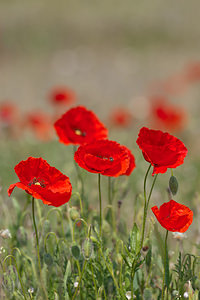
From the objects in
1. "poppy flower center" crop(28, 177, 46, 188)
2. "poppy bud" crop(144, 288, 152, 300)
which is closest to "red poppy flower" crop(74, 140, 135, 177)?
"poppy flower center" crop(28, 177, 46, 188)

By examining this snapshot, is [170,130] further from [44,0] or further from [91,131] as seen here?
[44,0]

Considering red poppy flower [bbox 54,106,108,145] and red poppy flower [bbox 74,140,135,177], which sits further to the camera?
red poppy flower [bbox 54,106,108,145]

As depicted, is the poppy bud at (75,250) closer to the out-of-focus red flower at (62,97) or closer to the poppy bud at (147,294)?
the poppy bud at (147,294)

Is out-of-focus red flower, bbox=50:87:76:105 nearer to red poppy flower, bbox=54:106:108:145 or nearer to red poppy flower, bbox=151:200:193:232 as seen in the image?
red poppy flower, bbox=54:106:108:145

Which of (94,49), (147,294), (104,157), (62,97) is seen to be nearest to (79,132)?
(104,157)

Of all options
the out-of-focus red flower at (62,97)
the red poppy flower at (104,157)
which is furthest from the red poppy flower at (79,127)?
the out-of-focus red flower at (62,97)

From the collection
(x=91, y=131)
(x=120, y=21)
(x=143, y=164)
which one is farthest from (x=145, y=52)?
(x=91, y=131)

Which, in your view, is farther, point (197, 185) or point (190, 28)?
point (190, 28)
